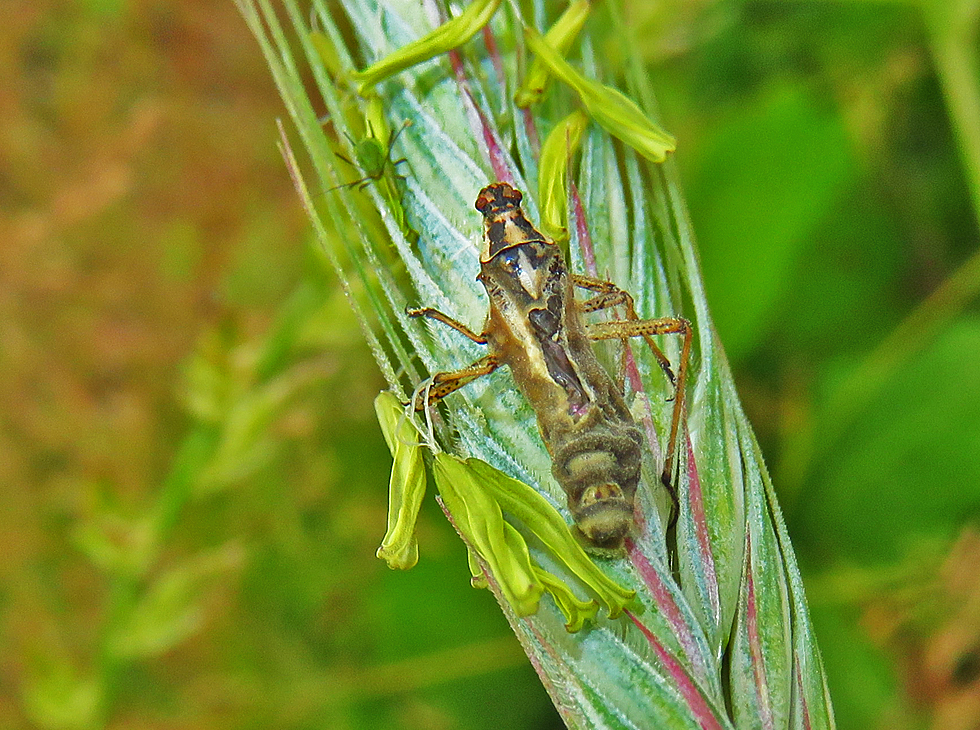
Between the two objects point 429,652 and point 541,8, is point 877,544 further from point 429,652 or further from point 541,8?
point 541,8

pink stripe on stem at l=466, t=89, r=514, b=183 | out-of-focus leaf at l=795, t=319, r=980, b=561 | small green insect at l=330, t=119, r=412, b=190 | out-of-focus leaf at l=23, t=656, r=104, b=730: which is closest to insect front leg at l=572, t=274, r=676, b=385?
pink stripe on stem at l=466, t=89, r=514, b=183

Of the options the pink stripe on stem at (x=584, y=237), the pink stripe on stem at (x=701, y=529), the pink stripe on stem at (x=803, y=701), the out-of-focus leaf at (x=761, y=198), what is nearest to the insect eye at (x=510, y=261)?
the pink stripe on stem at (x=584, y=237)

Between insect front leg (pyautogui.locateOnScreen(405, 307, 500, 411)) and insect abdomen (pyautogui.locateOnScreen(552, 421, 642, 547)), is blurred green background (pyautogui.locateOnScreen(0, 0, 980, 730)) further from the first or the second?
insect abdomen (pyautogui.locateOnScreen(552, 421, 642, 547))

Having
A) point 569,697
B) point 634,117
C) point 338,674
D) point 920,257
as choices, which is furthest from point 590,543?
point 920,257

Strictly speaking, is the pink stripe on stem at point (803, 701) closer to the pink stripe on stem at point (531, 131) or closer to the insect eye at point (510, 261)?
the insect eye at point (510, 261)

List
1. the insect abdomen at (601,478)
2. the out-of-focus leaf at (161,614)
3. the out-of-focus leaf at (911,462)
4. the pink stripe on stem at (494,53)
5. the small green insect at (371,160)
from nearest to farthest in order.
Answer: the insect abdomen at (601,478) → the small green insect at (371,160) → the pink stripe on stem at (494,53) → the out-of-focus leaf at (161,614) → the out-of-focus leaf at (911,462)

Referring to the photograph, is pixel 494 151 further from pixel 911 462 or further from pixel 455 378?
pixel 911 462
